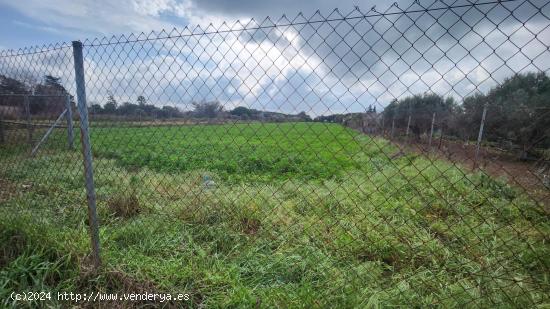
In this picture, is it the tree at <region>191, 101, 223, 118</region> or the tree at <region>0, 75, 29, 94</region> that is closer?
the tree at <region>191, 101, 223, 118</region>

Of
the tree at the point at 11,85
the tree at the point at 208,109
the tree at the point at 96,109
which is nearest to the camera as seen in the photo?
the tree at the point at 208,109

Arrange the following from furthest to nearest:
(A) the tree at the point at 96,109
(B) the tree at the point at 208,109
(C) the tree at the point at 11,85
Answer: (C) the tree at the point at 11,85 < (A) the tree at the point at 96,109 < (B) the tree at the point at 208,109

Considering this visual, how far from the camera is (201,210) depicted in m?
3.92

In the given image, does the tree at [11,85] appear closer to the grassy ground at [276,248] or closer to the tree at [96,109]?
the grassy ground at [276,248]

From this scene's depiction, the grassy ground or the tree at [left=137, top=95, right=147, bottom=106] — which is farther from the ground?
the tree at [left=137, top=95, right=147, bottom=106]

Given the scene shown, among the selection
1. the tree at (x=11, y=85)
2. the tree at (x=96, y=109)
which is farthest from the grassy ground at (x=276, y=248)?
the tree at (x=11, y=85)

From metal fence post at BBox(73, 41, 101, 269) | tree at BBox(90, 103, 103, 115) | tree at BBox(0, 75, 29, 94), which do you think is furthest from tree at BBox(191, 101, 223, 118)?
tree at BBox(0, 75, 29, 94)

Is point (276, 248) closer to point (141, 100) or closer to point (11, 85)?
point (141, 100)

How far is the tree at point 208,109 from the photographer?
2352mm

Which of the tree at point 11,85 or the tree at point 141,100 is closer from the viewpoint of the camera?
the tree at point 141,100

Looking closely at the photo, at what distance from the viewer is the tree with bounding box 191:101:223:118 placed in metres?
2.35

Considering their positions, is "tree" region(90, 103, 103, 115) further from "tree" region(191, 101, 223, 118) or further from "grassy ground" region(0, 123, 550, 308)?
"tree" region(191, 101, 223, 118)

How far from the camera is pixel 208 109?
241 cm

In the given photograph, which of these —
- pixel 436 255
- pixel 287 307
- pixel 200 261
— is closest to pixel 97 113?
pixel 200 261
